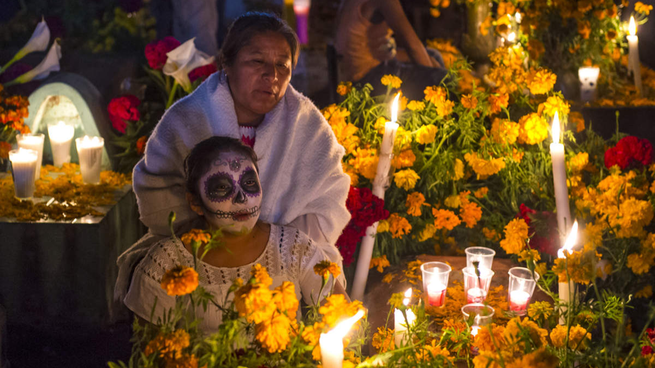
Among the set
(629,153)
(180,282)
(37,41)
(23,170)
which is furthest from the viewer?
(37,41)

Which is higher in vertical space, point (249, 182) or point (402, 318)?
point (249, 182)

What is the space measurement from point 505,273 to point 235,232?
1264mm

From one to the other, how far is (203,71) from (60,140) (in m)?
0.91

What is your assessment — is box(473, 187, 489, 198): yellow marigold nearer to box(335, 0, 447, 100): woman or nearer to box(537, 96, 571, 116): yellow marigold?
box(537, 96, 571, 116): yellow marigold

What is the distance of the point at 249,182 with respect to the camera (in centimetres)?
175

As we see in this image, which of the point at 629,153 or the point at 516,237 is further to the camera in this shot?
the point at 629,153

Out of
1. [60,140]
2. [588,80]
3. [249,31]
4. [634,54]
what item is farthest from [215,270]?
[634,54]

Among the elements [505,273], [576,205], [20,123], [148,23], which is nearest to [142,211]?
[505,273]

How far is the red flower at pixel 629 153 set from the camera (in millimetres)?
2373

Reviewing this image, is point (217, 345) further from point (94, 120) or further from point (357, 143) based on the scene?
point (94, 120)

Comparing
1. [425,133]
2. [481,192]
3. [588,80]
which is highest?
[588,80]

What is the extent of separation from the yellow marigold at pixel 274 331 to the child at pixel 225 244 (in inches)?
18.3

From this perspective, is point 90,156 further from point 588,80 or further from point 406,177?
point 588,80

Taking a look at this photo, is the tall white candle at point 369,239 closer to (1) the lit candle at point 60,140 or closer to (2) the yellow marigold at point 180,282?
(2) the yellow marigold at point 180,282
